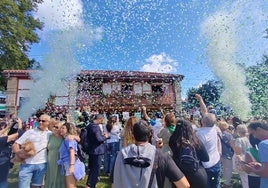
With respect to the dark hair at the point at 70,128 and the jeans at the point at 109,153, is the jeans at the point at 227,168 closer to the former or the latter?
the jeans at the point at 109,153

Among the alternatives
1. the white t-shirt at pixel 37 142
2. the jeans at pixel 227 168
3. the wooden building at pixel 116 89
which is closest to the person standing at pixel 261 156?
the jeans at pixel 227 168

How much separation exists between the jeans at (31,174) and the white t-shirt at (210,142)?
3.09 meters

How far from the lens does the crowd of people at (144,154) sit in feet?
8.43

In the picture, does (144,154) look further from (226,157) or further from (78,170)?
(226,157)

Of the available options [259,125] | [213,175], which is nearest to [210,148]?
[213,175]

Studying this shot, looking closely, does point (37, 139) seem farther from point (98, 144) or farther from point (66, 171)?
point (98, 144)

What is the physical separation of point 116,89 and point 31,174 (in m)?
A: 23.4

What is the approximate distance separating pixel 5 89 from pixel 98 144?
27937 millimetres

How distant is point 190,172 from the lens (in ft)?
11.5

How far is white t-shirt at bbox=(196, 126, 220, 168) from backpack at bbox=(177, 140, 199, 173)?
1.16 meters

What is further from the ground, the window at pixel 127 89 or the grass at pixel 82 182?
the window at pixel 127 89

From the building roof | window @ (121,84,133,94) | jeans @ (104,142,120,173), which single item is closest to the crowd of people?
jeans @ (104,142,120,173)

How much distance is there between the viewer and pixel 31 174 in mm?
4871

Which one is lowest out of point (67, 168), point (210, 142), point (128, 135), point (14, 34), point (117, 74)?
point (67, 168)
